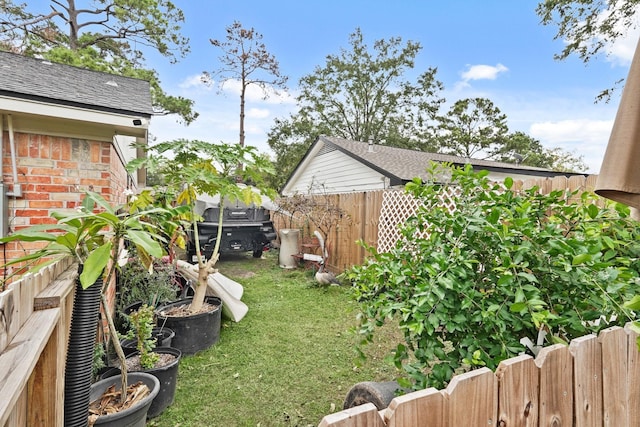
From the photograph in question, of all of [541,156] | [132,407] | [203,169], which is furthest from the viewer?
[541,156]

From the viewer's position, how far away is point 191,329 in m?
3.44

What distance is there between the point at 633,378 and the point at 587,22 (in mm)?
12225

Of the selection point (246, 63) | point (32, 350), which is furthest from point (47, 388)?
point (246, 63)

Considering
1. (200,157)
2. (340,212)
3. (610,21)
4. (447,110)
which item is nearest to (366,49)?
(447,110)

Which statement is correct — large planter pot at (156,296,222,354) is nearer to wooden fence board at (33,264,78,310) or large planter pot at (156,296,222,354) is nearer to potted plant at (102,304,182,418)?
potted plant at (102,304,182,418)

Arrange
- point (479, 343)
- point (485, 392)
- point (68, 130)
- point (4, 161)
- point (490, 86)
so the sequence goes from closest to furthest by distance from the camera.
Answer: point (485, 392) < point (479, 343) < point (4, 161) < point (68, 130) < point (490, 86)

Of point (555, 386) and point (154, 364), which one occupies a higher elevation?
point (555, 386)

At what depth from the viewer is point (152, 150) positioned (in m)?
3.22

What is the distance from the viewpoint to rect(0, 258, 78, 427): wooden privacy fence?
84cm

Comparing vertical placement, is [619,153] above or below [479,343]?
above

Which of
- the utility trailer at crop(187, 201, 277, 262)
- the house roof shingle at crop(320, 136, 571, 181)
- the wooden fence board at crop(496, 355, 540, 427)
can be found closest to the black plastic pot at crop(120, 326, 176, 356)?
the wooden fence board at crop(496, 355, 540, 427)

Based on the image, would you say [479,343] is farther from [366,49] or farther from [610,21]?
[366,49]

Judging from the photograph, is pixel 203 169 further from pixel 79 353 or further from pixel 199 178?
pixel 79 353

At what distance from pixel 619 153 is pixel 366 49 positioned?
24824 millimetres
